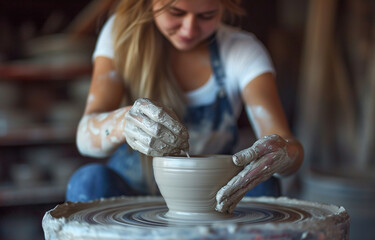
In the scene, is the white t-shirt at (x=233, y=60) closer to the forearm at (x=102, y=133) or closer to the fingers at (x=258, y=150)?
the forearm at (x=102, y=133)

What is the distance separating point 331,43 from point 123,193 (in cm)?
289

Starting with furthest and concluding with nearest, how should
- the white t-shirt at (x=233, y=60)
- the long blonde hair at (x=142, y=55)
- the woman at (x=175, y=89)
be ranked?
the white t-shirt at (x=233, y=60) < the long blonde hair at (x=142, y=55) < the woman at (x=175, y=89)

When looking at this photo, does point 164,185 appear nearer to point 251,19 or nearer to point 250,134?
point 250,134

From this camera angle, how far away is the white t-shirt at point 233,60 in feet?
6.45

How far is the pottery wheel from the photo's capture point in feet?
3.46

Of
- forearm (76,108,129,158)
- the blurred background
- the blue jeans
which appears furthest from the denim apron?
the blurred background

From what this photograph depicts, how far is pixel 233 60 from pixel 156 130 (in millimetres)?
819

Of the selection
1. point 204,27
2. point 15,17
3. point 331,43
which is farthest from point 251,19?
point 204,27

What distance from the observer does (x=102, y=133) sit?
1.67 m

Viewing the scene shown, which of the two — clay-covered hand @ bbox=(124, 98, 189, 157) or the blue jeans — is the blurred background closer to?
the blue jeans

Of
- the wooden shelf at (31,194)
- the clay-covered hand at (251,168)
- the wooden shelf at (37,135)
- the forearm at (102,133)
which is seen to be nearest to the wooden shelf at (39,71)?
the wooden shelf at (37,135)

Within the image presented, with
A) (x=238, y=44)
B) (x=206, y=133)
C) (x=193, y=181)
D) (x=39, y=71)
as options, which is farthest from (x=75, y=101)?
(x=193, y=181)

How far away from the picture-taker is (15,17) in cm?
433

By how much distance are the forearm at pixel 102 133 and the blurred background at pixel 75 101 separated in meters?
2.10
